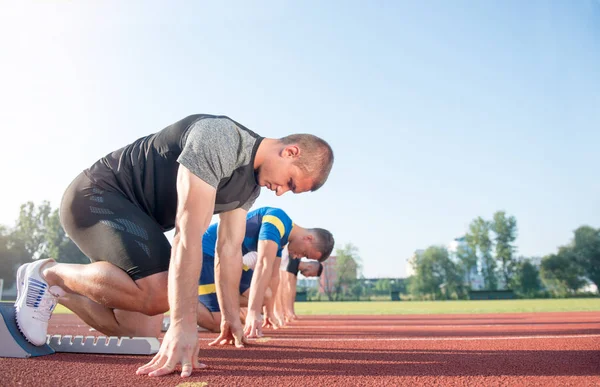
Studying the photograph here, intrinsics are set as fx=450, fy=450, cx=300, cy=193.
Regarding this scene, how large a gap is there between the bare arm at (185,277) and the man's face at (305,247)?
4412 mm

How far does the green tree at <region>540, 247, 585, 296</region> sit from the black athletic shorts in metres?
65.4

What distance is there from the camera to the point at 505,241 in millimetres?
70438

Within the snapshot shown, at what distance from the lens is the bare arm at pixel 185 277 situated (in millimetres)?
2250

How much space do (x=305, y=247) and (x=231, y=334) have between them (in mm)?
3124

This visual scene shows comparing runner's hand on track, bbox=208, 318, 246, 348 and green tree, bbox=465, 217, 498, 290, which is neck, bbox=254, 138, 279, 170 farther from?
green tree, bbox=465, 217, 498, 290

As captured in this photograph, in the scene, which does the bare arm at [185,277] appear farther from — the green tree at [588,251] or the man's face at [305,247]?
the green tree at [588,251]

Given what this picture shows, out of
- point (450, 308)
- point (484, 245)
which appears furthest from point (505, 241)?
point (450, 308)

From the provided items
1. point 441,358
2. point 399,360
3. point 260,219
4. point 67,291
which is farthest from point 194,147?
point 260,219

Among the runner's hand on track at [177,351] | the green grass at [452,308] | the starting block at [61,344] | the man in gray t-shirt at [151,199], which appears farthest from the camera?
the green grass at [452,308]

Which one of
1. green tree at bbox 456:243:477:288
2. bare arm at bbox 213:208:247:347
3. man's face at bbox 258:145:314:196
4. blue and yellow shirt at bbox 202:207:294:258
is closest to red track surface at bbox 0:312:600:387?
bare arm at bbox 213:208:247:347

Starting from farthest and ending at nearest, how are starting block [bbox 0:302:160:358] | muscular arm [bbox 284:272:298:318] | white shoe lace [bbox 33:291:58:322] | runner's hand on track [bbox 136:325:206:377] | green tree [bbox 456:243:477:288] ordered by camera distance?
1. green tree [bbox 456:243:477:288]
2. muscular arm [bbox 284:272:298:318]
3. white shoe lace [bbox 33:291:58:322]
4. starting block [bbox 0:302:160:358]
5. runner's hand on track [bbox 136:325:206:377]

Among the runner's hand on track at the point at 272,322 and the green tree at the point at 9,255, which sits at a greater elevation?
the green tree at the point at 9,255

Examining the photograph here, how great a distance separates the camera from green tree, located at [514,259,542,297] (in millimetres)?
62594

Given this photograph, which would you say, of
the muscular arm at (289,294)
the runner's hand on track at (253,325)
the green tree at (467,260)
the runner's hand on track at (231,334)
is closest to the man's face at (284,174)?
the runner's hand on track at (231,334)
